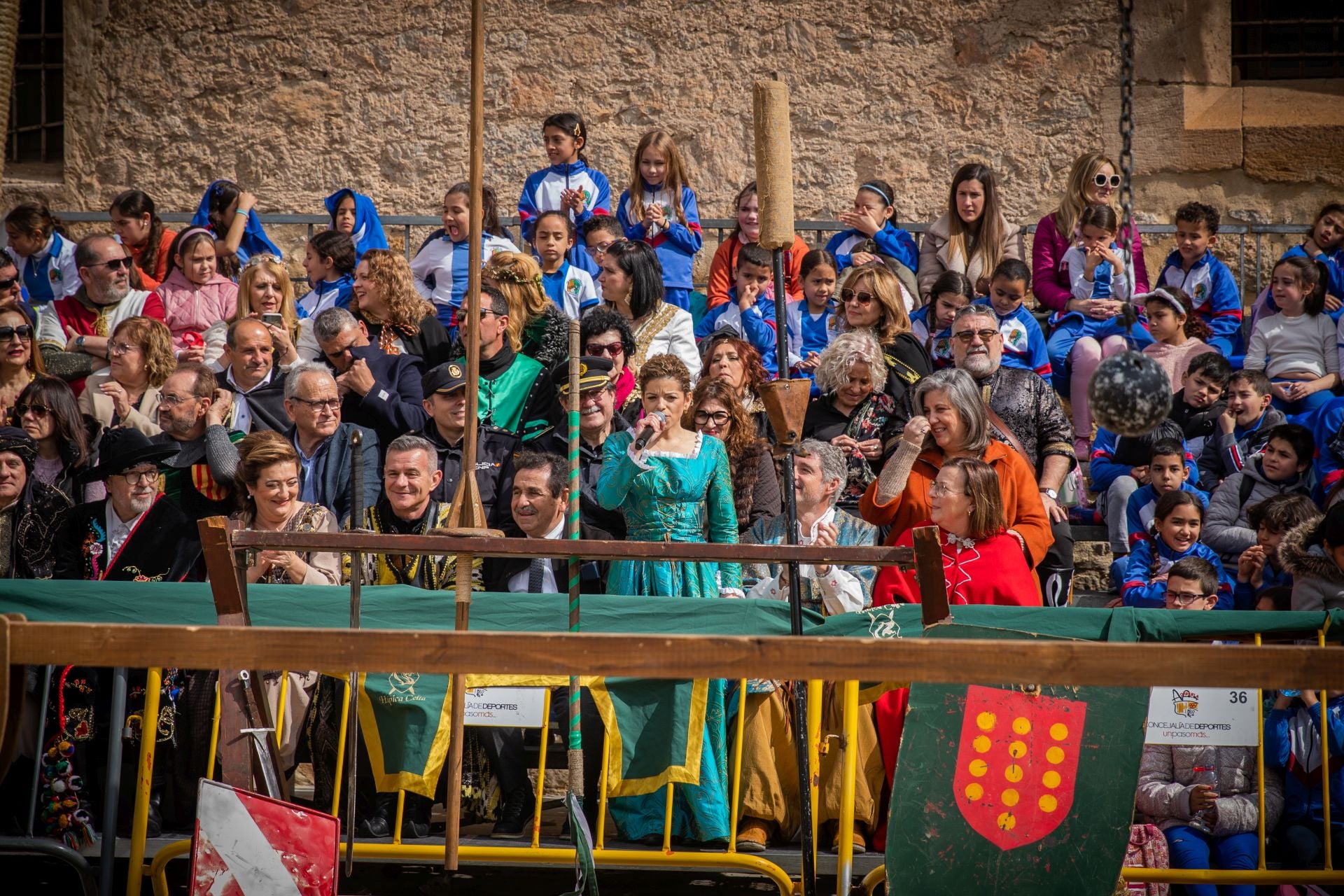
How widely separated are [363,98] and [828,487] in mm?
6797

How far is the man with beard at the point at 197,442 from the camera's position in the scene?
547 centimetres

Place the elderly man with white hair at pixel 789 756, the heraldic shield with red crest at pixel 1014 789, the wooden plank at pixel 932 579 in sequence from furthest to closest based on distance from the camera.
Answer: the elderly man with white hair at pixel 789 756 < the wooden plank at pixel 932 579 < the heraldic shield with red crest at pixel 1014 789

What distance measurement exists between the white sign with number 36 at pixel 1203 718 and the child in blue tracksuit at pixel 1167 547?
4.30 ft

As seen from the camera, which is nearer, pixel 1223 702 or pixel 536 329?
pixel 1223 702

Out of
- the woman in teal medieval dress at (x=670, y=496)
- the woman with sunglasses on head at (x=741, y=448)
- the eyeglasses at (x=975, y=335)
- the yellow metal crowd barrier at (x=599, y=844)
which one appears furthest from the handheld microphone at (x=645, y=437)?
the eyeglasses at (x=975, y=335)

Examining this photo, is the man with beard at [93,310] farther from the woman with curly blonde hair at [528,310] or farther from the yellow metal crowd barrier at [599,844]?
the yellow metal crowd barrier at [599,844]

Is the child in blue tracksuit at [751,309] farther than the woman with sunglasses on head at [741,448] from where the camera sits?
Yes

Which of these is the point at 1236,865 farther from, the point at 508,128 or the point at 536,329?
the point at 508,128

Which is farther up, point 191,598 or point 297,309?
point 297,309

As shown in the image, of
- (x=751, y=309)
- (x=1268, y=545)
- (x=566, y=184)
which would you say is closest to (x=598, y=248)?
(x=566, y=184)

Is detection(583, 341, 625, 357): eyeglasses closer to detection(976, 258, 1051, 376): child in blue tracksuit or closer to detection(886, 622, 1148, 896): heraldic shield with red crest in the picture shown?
detection(976, 258, 1051, 376): child in blue tracksuit

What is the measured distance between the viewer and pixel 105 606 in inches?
177

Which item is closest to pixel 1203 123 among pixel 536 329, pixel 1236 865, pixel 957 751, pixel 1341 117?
pixel 1341 117

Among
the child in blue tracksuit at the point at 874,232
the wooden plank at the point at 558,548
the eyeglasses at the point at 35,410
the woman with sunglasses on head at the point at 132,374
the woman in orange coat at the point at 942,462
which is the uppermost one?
the child in blue tracksuit at the point at 874,232
